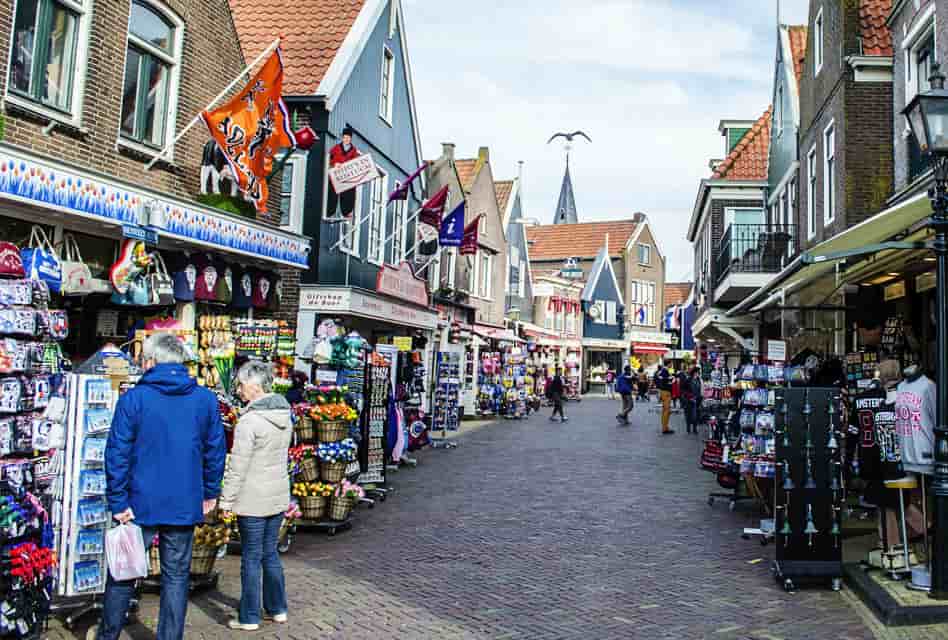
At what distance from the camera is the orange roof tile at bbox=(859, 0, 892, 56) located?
13.8 metres

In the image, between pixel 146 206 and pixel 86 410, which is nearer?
pixel 86 410

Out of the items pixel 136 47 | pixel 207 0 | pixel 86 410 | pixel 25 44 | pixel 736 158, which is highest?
pixel 736 158

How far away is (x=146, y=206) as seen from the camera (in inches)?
340

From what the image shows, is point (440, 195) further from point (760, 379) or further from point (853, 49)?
point (760, 379)

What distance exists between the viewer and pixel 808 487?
6910 millimetres

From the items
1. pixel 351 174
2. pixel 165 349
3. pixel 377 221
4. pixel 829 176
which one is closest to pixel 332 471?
pixel 165 349

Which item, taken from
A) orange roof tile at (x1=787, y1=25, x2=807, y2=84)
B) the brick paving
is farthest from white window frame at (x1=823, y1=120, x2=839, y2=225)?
orange roof tile at (x1=787, y1=25, x2=807, y2=84)

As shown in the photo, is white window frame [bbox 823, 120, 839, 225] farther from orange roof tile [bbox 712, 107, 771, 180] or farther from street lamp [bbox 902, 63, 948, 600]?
orange roof tile [bbox 712, 107, 771, 180]

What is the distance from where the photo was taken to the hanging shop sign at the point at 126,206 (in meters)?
6.83

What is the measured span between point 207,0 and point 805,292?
920 centimetres

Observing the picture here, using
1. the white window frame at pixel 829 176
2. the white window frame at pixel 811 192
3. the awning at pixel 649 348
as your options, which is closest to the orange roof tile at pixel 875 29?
the white window frame at pixel 829 176

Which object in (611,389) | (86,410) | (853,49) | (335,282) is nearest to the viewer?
(86,410)

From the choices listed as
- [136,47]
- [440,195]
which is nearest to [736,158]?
[440,195]

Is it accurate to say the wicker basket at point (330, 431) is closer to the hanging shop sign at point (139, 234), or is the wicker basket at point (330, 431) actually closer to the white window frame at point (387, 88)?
the hanging shop sign at point (139, 234)
